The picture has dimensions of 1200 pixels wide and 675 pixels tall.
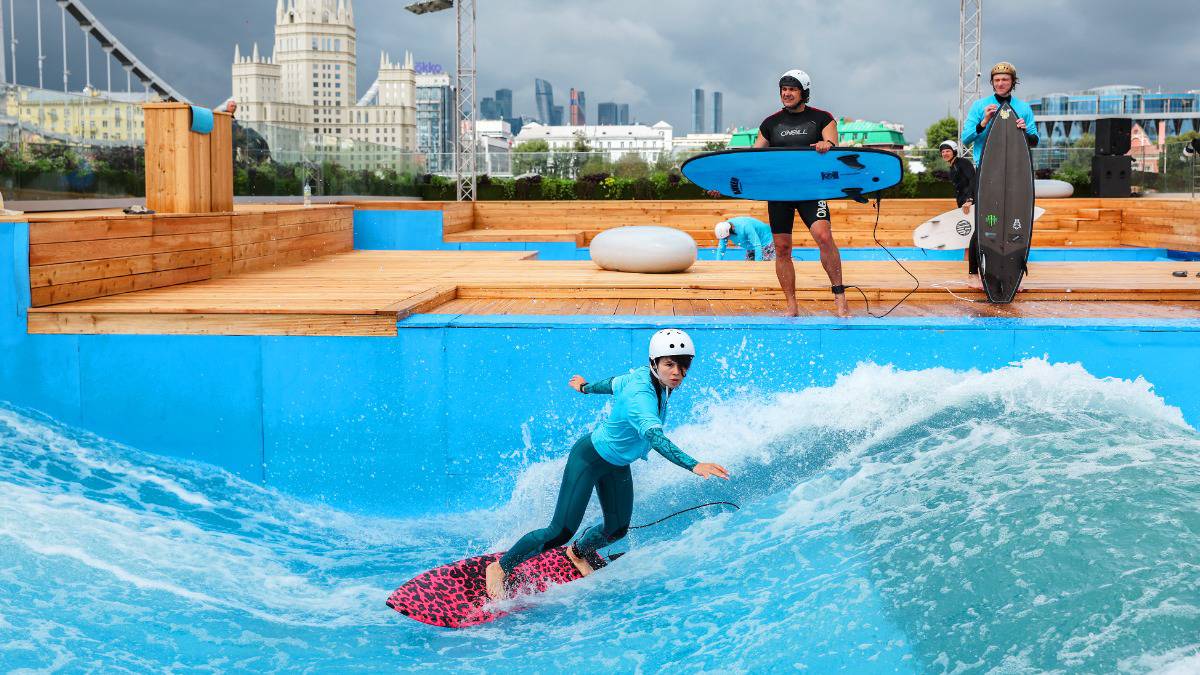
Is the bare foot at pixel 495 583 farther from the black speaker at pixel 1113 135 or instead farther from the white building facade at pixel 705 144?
the black speaker at pixel 1113 135

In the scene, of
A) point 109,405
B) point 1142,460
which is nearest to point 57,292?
point 109,405

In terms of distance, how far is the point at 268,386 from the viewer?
680 centimetres

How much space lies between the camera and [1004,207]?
735cm

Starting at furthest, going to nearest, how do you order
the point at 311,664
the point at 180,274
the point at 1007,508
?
the point at 180,274
the point at 1007,508
the point at 311,664

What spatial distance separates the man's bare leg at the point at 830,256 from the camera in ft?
21.9

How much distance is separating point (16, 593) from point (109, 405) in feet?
5.66

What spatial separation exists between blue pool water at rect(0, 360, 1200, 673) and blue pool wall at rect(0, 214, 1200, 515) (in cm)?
12

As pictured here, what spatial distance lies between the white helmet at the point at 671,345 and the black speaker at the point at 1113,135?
18.7 metres

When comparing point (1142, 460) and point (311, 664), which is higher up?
point (1142, 460)

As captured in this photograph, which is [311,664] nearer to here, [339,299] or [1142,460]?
[339,299]

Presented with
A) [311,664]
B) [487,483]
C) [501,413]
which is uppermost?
[501,413]

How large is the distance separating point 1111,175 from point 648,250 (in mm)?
15130

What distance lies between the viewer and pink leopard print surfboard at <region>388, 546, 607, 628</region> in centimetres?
538

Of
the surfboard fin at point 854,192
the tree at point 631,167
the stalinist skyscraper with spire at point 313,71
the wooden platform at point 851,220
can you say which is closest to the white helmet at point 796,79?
the surfboard fin at point 854,192
